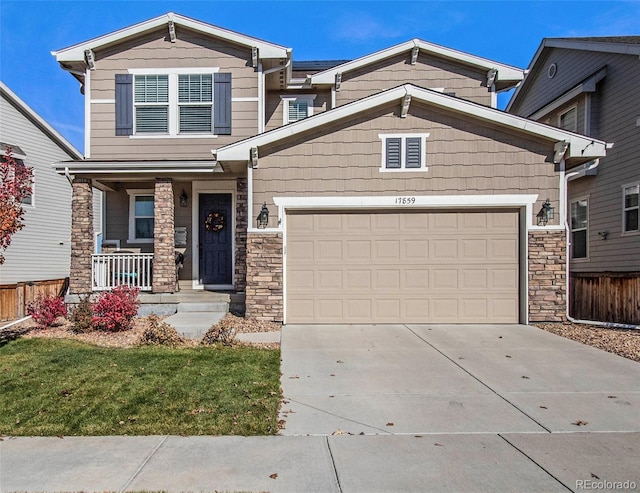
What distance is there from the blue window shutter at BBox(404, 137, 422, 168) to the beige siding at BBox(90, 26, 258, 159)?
4034 mm

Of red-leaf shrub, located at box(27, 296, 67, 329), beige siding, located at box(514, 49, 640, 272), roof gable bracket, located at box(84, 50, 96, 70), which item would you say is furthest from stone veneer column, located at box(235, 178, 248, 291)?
beige siding, located at box(514, 49, 640, 272)

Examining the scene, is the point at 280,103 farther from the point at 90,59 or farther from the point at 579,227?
the point at 579,227

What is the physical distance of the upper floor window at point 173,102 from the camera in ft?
36.9

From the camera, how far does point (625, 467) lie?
353 cm

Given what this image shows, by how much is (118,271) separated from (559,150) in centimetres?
1016

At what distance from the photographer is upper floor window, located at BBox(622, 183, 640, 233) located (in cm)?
1199

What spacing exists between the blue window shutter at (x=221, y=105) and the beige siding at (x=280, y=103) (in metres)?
1.87

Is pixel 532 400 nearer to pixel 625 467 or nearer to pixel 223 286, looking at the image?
pixel 625 467

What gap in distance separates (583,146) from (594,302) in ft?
13.5

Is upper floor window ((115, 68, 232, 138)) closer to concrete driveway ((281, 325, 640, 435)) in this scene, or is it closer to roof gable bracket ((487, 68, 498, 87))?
concrete driveway ((281, 325, 640, 435))

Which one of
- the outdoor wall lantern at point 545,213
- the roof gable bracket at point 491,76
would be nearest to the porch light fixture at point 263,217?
the outdoor wall lantern at point 545,213

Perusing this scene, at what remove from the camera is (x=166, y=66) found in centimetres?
1141

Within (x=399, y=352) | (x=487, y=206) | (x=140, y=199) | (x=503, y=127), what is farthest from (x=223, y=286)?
(x=503, y=127)

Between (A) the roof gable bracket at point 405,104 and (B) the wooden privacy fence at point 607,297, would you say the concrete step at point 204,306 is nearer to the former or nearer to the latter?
(A) the roof gable bracket at point 405,104
